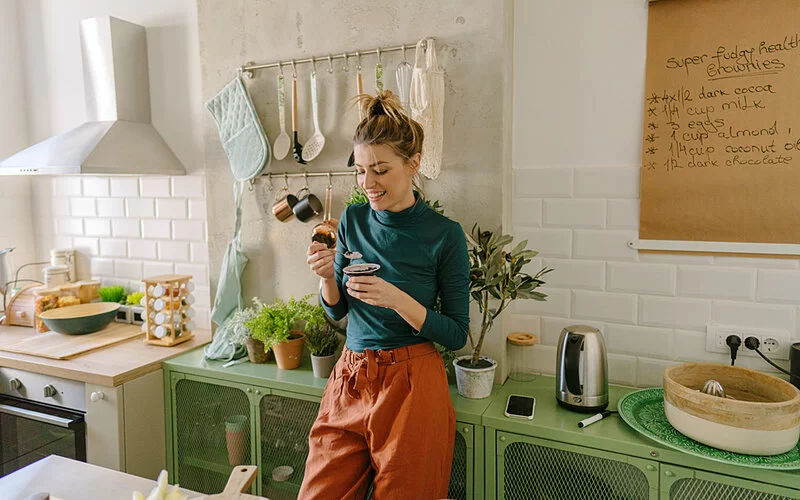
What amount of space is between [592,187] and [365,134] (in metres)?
0.92

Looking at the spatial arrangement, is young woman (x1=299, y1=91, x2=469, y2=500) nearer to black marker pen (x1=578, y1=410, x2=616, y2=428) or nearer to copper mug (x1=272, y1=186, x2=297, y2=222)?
black marker pen (x1=578, y1=410, x2=616, y2=428)

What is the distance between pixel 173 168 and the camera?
9.48 feet

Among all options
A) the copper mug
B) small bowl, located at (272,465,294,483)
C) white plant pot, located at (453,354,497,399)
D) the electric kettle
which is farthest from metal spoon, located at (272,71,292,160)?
the electric kettle

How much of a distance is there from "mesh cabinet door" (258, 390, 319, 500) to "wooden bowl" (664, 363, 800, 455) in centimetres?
126

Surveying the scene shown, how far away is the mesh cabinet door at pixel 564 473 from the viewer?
5.44ft

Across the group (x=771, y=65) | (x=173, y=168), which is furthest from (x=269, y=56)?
(x=771, y=65)

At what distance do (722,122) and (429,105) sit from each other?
3.17 feet

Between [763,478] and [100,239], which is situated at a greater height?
[100,239]

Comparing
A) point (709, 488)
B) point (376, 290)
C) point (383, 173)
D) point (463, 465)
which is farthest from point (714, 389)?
point (383, 173)

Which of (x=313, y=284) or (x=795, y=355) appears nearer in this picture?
(x=795, y=355)

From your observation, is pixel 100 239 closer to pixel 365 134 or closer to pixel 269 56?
pixel 269 56

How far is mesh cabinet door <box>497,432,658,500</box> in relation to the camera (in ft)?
5.44

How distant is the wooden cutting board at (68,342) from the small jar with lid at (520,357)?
5.78 ft

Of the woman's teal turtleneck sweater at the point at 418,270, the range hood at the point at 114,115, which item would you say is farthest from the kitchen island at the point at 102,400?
the woman's teal turtleneck sweater at the point at 418,270
